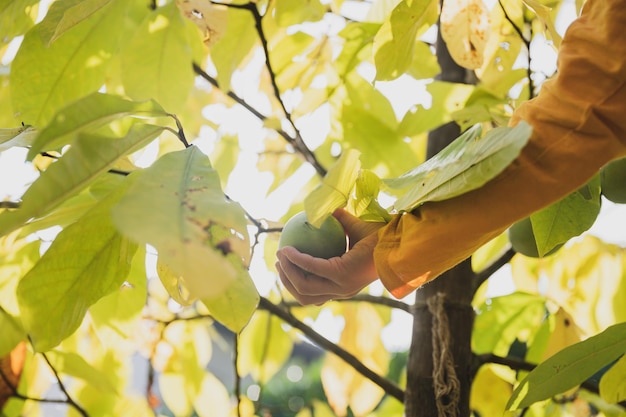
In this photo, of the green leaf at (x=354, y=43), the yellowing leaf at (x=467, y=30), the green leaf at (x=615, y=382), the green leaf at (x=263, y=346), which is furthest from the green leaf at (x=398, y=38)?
the green leaf at (x=263, y=346)

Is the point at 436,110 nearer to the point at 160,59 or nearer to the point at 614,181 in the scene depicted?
the point at 614,181

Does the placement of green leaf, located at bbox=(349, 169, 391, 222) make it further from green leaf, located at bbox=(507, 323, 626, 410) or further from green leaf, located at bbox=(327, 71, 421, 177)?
green leaf, located at bbox=(327, 71, 421, 177)

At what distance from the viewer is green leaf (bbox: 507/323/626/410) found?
709 millimetres

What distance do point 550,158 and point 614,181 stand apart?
283 millimetres

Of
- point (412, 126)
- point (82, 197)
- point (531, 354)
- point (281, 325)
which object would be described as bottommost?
point (281, 325)

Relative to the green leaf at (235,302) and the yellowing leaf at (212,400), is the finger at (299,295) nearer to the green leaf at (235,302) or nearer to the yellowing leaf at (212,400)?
the green leaf at (235,302)

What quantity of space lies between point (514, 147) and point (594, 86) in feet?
0.53

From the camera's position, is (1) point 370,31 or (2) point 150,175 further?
(1) point 370,31

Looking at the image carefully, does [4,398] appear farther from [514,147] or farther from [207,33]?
[514,147]

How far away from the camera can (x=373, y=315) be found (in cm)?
128

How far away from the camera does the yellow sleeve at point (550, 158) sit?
57 centimetres

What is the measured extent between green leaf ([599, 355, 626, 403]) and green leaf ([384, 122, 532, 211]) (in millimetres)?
367

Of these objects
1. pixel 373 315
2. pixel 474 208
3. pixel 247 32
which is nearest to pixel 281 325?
pixel 373 315

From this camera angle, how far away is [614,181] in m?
0.80
